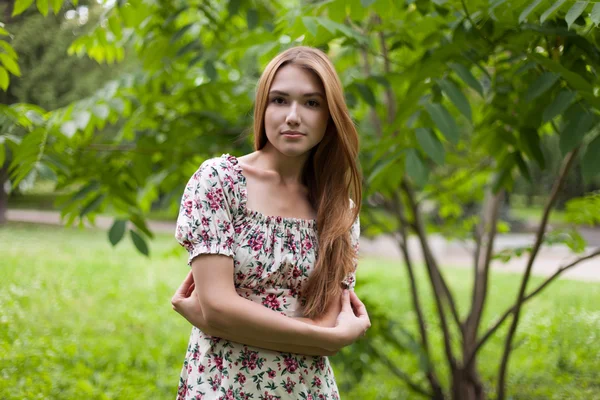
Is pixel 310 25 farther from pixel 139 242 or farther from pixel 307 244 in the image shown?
pixel 139 242

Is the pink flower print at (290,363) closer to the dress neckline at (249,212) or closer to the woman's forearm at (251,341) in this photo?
the woman's forearm at (251,341)

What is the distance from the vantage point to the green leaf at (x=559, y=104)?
190 cm

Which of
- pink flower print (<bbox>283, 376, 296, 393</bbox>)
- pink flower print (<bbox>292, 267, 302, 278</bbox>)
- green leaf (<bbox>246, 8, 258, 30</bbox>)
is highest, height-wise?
green leaf (<bbox>246, 8, 258, 30</bbox>)

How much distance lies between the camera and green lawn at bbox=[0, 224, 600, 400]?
405 centimetres

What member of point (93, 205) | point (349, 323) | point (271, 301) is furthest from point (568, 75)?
point (93, 205)

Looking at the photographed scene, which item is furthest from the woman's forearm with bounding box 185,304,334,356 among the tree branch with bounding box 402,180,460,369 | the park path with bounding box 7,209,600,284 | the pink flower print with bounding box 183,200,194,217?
the park path with bounding box 7,209,600,284

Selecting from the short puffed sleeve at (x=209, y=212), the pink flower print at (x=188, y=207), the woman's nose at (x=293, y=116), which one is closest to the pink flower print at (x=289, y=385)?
the short puffed sleeve at (x=209, y=212)

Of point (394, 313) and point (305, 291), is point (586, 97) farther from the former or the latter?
point (394, 313)

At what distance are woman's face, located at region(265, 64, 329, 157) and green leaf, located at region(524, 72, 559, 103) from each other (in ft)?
2.49

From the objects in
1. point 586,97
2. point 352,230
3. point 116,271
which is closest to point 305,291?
point 352,230

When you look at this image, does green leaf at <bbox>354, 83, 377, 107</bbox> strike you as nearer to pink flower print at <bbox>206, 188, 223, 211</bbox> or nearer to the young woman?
the young woman

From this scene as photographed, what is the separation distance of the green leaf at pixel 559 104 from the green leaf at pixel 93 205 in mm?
1820

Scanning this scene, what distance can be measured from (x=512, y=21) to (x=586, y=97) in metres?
0.33

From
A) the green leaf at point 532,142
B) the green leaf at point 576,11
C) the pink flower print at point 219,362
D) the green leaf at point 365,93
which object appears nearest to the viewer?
the pink flower print at point 219,362
